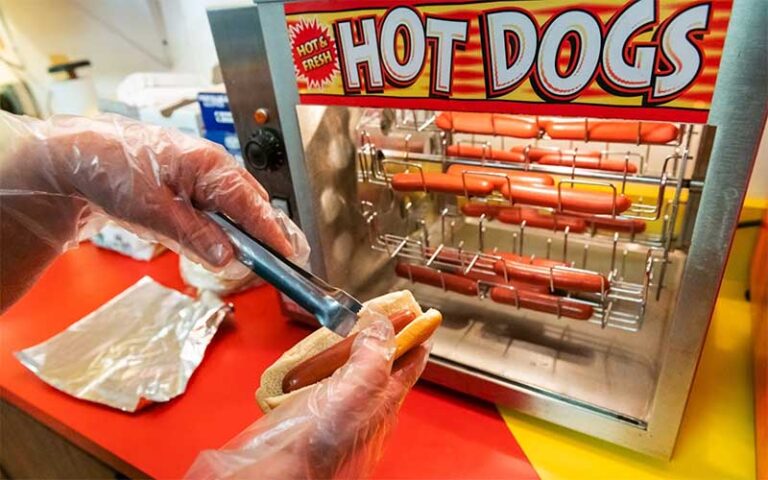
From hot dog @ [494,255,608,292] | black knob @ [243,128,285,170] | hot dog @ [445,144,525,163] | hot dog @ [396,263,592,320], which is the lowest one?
hot dog @ [396,263,592,320]

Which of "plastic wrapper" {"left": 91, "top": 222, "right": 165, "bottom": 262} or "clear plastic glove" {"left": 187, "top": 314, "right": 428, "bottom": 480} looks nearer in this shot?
"clear plastic glove" {"left": 187, "top": 314, "right": 428, "bottom": 480}

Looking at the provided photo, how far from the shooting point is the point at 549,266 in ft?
1.95

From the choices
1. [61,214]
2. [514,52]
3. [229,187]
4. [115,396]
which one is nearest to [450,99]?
[514,52]

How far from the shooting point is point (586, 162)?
0.68m

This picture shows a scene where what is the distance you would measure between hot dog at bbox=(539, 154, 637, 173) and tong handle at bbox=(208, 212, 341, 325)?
41cm

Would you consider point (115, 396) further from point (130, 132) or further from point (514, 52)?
point (514, 52)

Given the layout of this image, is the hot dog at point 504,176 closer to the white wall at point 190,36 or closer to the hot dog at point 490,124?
the hot dog at point 490,124

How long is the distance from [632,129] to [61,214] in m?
0.65

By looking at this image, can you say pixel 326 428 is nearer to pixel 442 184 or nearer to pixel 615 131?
pixel 442 184

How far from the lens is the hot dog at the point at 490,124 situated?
64cm

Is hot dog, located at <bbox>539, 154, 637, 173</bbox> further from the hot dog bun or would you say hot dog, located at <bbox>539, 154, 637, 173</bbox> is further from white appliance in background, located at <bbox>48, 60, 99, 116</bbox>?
white appliance in background, located at <bbox>48, 60, 99, 116</bbox>

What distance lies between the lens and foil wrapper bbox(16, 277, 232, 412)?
25.0 inches

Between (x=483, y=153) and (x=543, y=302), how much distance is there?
230 millimetres

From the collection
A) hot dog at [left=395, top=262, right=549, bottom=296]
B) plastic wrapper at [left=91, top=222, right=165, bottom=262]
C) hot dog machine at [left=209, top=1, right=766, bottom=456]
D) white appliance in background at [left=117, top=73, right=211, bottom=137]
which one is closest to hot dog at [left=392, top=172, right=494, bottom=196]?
hot dog machine at [left=209, top=1, right=766, bottom=456]
